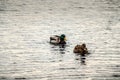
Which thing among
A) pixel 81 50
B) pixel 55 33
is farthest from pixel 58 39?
pixel 55 33

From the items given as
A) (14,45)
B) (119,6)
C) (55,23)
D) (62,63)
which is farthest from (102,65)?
(119,6)

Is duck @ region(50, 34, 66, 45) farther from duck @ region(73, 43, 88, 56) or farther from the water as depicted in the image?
duck @ region(73, 43, 88, 56)

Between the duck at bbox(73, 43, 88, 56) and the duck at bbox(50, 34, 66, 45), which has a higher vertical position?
the duck at bbox(50, 34, 66, 45)

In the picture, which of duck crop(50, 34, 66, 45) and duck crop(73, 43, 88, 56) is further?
duck crop(50, 34, 66, 45)

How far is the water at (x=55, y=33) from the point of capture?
27953mm

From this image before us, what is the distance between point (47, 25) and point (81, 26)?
387 centimetres

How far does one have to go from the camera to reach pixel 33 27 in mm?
40844

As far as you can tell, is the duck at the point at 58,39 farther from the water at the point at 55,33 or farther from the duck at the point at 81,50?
the duck at the point at 81,50

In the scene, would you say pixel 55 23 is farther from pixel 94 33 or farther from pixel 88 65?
pixel 88 65

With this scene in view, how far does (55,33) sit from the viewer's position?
38500mm

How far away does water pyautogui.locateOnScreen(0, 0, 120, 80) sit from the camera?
27953mm

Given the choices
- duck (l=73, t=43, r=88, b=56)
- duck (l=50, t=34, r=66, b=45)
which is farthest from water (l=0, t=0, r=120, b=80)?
duck (l=50, t=34, r=66, b=45)

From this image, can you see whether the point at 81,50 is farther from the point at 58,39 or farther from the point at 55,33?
the point at 55,33

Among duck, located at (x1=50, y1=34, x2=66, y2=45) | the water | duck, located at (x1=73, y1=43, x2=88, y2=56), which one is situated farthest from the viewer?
Result: duck, located at (x1=50, y1=34, x2=66, y2=45)
